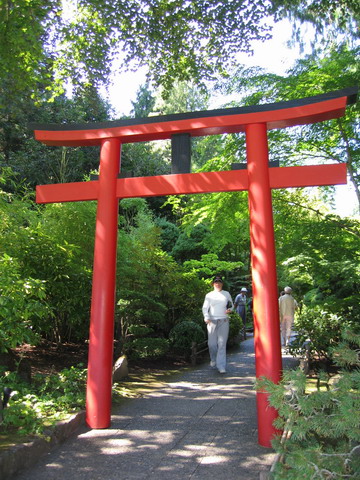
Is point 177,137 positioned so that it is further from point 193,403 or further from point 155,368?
point 155,368

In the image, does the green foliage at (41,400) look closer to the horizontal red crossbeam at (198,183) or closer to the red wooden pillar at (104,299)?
the red wooden pillar at (104,299)

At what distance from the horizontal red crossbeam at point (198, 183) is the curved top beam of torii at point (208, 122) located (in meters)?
0.56

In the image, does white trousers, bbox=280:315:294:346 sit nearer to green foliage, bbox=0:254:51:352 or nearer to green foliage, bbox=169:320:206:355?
green foliage, bbox=169:320:206:355

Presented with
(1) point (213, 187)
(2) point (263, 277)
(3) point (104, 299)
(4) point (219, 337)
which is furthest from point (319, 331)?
(3) point (104, 299)

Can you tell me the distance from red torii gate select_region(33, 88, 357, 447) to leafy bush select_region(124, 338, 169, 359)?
3095mm

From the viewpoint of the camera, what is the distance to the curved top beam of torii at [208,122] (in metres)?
4.36

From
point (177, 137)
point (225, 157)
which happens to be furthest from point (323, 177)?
point (225, 157)

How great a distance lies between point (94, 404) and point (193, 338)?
4.36 metres

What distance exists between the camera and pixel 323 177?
4.23 metres

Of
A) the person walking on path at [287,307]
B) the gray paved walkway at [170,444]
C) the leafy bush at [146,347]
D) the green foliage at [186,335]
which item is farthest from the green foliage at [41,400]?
the person walking on path at [287,307]

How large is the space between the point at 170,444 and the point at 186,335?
4.76m

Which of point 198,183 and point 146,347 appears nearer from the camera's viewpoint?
point 198,183

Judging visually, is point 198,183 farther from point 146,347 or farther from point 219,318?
point 146,347

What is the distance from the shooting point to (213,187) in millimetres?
4523
